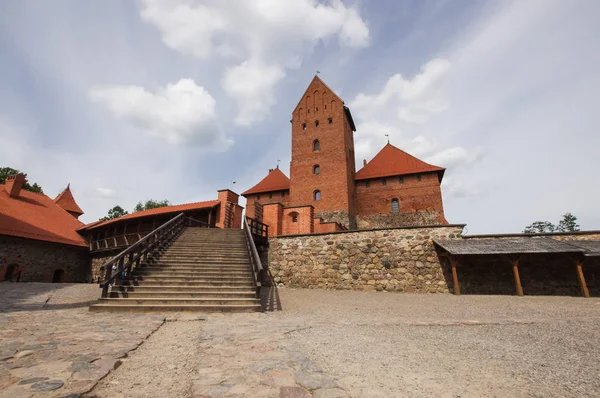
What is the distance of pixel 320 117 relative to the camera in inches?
974

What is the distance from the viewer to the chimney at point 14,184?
19.5m

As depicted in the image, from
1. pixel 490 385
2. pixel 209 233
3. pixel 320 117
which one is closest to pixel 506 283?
pixel 490 385

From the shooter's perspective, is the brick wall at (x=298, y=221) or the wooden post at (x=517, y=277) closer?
the wooden post at (x=517, y=277)

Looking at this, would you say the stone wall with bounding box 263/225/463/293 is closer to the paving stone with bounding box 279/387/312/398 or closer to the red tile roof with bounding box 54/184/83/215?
the paving stone with bounding box 279/387/312/398

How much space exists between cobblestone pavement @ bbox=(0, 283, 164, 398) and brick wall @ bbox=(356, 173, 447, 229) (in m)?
19.5

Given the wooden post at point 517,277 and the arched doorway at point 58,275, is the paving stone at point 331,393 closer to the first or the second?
the wooden post at point 517,277

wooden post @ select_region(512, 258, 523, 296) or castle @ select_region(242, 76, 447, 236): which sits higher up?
castle @ select_region(242, 76, 447, 236)

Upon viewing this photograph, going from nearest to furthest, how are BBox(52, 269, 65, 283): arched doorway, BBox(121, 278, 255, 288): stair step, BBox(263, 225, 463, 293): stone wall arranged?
1. BBox(121, 278, 255, 288): stair step
2. BBox(263, 225, 463, 293): stone wall
3. BBox(52, 269, 65, 283): arched doorway

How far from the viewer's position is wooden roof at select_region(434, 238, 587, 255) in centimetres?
905

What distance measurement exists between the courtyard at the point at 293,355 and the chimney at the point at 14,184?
66.9ft

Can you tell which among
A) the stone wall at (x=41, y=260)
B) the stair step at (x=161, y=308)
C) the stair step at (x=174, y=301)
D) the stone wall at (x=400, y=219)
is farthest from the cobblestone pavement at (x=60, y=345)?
the stone wall at (x=400, y=219)

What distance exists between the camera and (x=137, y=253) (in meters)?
9.47

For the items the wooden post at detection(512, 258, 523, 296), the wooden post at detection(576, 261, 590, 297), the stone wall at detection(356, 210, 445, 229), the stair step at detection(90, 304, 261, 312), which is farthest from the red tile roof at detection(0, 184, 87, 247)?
the wooden post at detection(576, 261, 590, 297)

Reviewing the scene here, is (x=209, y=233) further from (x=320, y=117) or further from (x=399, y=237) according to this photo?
(x=320, y=117)
